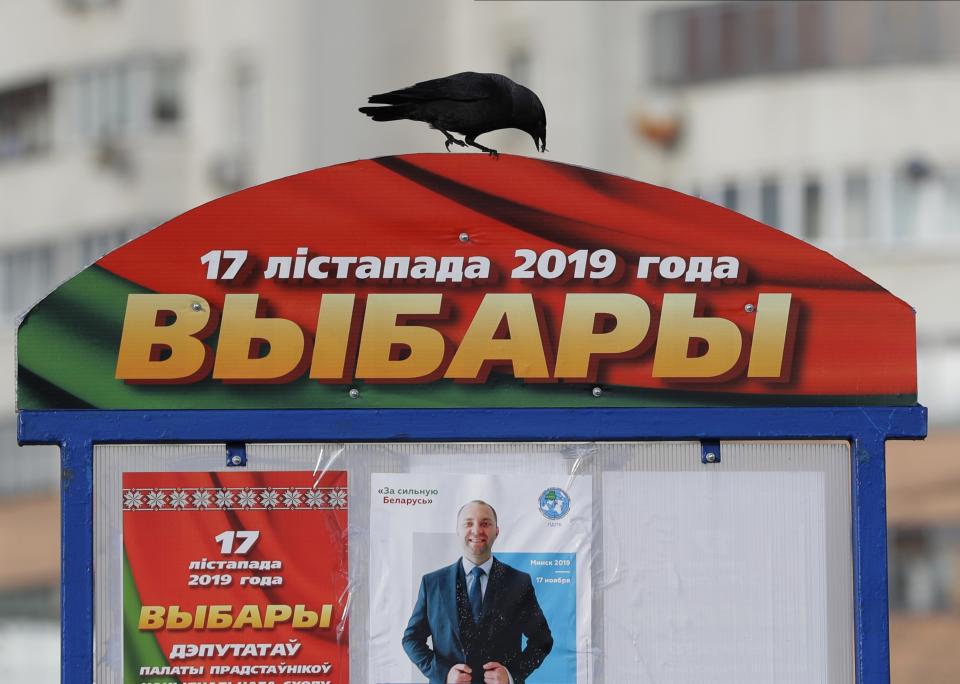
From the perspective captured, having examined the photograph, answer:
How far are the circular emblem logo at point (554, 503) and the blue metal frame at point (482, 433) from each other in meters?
0.20

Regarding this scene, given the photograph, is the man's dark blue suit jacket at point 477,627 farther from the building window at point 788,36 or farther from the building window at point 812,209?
the building window at point 788,36

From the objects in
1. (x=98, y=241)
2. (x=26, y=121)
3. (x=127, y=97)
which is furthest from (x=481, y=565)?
(x=26, y=121)

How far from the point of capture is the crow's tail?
6367mm

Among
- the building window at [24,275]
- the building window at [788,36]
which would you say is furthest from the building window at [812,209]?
the building window at [24,275]

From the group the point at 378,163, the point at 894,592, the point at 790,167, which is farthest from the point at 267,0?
the point at 378,163

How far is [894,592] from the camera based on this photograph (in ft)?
79.9

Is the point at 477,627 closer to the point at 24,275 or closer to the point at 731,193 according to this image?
the point at 731,193

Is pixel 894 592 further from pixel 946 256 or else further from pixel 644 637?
pixel 644 637

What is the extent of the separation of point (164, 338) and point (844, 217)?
1941 cm

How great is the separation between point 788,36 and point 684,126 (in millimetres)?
1930

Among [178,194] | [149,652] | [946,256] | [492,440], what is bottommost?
[149,652]

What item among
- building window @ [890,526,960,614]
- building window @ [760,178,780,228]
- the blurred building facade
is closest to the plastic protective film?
the blurred building facade

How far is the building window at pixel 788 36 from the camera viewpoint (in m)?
23.9

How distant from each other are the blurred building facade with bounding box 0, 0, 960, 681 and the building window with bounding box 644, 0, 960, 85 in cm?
3
